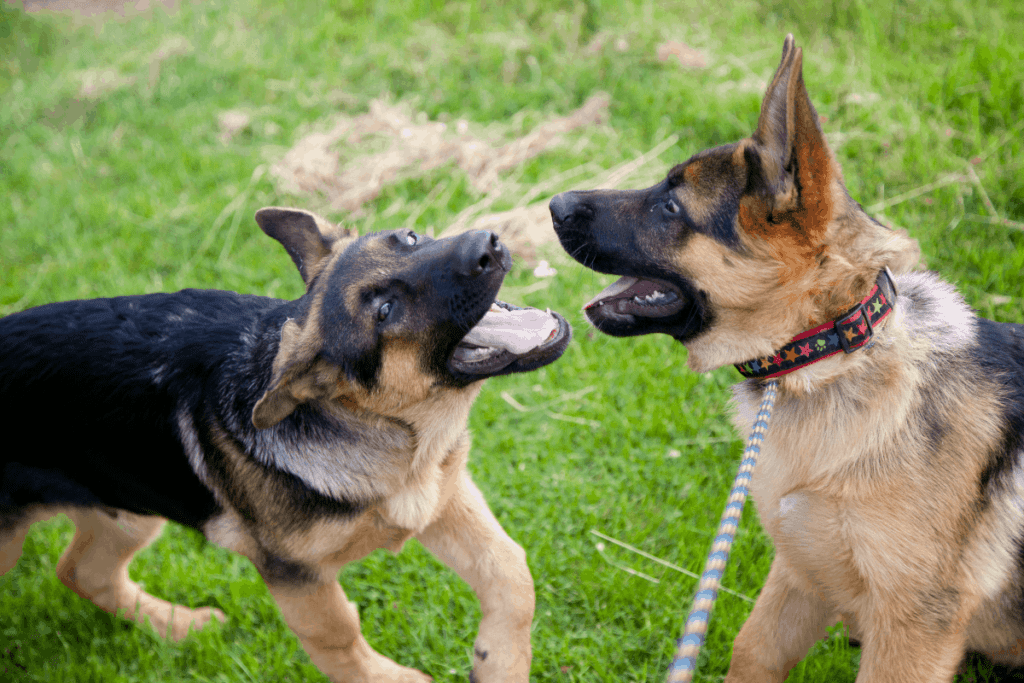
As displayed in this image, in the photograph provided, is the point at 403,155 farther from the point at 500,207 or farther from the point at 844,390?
the point at 844,390

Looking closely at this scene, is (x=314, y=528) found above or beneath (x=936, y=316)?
beneath

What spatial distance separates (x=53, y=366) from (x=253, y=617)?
181 centimetres

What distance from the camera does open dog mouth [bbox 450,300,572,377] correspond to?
312cm

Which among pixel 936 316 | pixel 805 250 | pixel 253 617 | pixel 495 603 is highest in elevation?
pixel 805 250

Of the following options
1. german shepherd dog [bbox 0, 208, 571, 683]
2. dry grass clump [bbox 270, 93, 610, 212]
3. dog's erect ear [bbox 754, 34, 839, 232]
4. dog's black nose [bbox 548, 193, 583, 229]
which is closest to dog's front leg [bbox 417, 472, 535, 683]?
german shepherd dog [bbox 0, 208, 571, 683]

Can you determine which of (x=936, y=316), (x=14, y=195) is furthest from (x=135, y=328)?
(x=14, y=195)

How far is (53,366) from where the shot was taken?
3.32 meters

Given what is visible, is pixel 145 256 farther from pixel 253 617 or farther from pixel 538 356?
pixel 538 356

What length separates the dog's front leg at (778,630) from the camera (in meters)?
3.18

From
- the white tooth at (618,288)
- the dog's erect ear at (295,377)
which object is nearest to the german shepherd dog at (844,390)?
the white tooth at (618,288)

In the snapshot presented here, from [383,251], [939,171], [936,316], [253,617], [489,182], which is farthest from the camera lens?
[489,182]

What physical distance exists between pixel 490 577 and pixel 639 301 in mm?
1468

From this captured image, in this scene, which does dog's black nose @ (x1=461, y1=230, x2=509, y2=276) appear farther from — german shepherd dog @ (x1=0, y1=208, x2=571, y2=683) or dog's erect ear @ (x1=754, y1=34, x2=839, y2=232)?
dog's erect ear @ (x1=754, y1=34, x2=839, y2=232)

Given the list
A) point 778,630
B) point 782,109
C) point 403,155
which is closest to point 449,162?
point 403,155
